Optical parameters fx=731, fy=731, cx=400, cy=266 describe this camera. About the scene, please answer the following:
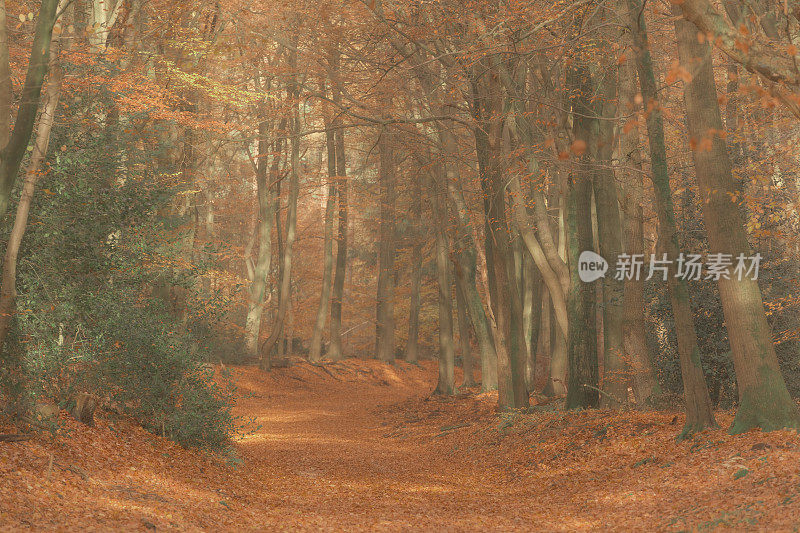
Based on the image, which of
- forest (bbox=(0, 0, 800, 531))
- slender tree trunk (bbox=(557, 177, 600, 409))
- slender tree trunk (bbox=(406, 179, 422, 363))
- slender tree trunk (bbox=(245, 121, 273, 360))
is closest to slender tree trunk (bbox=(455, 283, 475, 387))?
forest (bbox=(0, 0, 800, 531))

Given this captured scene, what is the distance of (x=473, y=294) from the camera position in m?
18.8

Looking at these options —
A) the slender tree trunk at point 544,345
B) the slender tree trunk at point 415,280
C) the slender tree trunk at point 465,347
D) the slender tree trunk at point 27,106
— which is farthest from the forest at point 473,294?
the slender tree trunk at point 415,280

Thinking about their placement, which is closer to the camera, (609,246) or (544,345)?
(609,246)

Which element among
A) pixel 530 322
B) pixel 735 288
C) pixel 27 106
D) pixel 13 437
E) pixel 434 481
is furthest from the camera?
pixel 530 322

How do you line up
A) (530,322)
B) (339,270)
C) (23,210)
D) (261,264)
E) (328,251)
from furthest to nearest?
(339,270) → (328,251) → (261,264) → (530,322) → (23,210)

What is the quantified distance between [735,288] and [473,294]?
1052cm

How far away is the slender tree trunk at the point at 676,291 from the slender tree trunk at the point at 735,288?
17.9 inches

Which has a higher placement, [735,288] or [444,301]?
[444,301]

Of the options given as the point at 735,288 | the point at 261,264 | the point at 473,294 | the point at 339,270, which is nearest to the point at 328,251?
the point at 339,270

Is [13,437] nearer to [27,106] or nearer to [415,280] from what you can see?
[27,106]

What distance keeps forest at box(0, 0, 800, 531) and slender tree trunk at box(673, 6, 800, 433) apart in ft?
0.10

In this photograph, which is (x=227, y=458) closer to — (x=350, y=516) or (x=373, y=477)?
(x=373, y=477)

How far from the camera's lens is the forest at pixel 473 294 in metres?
7.27

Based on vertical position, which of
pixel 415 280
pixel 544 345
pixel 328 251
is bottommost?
pixel 544 345
